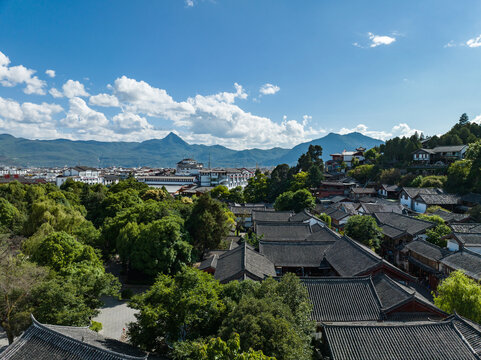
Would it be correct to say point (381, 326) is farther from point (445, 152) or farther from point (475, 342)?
point (445, 152)

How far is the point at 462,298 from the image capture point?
50.7 ft

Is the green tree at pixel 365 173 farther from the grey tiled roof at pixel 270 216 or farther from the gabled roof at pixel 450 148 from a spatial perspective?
the grey tiled roof at pixel 270 216

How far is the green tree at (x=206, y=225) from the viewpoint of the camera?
1112 inches

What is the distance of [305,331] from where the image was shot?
12.5 metres

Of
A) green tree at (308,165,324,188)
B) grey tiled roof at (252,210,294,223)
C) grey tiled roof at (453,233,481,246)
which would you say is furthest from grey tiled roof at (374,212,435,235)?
green tree at (308,165,324,188)

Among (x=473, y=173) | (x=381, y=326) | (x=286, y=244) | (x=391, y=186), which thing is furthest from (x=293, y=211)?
(x=381, y=326)

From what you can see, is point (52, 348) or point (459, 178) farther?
point (459, 178)

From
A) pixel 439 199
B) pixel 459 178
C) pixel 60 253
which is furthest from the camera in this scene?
pixel 459 178

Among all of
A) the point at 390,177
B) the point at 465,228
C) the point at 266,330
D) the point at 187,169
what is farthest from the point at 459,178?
the point at 187,169

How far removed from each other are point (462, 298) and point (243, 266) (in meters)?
13.5

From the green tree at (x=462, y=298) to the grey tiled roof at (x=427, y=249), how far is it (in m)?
9.16

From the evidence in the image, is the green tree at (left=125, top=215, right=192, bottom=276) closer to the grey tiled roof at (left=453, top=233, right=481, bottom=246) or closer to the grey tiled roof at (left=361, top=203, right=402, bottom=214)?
the grey tiled roof at (left=453, top=233, right=481, bottom=246)

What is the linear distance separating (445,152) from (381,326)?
191ft

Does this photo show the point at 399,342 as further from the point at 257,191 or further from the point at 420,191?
the point at 257,191
